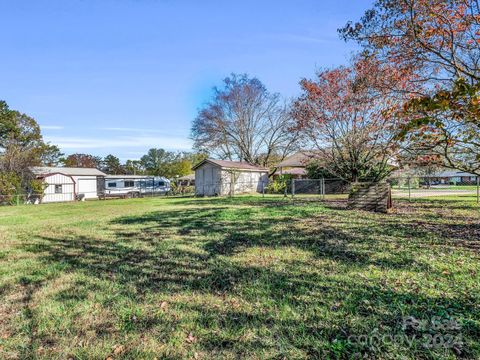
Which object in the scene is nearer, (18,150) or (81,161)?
(18,150)

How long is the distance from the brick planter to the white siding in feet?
85.5

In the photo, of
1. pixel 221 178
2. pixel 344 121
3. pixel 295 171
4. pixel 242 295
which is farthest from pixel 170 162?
pixel 242 295

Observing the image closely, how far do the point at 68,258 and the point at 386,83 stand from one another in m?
9.50

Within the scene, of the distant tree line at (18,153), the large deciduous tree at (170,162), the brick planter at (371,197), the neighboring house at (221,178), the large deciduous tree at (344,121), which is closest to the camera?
the brick planter at (371,197)

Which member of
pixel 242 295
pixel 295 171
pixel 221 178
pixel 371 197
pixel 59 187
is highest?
pixel 295 171

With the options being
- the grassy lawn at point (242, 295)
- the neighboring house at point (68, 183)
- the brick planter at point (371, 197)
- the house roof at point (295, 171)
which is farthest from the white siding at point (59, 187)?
the brick planter at point (371, 197)

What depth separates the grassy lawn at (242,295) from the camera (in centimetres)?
248

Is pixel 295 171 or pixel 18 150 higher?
pixel 18 150

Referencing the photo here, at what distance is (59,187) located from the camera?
2920 centimetres

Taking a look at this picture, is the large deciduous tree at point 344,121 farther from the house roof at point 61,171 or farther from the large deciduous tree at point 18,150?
the house roof at point 61,171

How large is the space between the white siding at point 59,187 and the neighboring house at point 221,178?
42.0ft

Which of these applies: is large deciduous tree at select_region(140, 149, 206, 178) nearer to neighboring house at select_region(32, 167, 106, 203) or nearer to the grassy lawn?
neighboring house at select_region(32, 167, 106, 203)

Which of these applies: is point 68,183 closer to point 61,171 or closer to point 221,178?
point 61,171

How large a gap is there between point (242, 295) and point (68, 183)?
31737 mm
